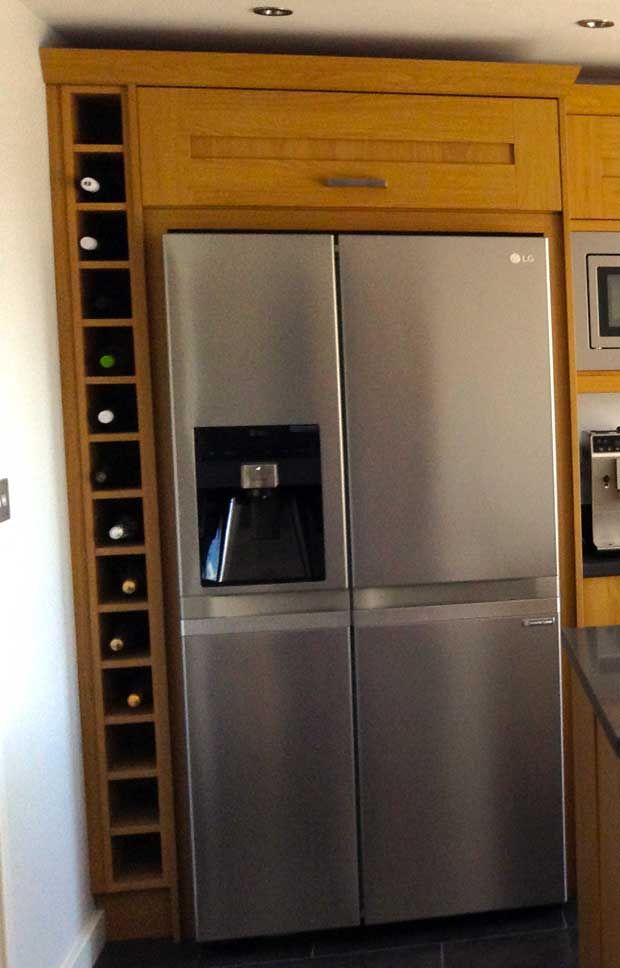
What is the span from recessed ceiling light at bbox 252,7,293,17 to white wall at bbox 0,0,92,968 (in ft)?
1.82

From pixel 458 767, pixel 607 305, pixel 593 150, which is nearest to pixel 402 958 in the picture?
pixel 458 767

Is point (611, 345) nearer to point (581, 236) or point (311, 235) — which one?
point (581, 236)

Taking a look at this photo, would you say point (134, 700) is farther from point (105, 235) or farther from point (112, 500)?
point (105, 235)

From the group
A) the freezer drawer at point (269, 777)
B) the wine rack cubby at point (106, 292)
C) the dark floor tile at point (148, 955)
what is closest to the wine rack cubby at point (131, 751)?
the freezer drawer at point (269, 777)

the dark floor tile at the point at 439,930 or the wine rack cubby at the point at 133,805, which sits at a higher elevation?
the wine rack cubby at the point at 133,805

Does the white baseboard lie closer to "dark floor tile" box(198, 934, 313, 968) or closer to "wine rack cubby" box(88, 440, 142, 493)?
"dark floor tile" box(198, 934, 313, 968)

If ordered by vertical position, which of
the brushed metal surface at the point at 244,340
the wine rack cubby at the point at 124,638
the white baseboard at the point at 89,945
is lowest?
the white baseboard at the point at 89,945

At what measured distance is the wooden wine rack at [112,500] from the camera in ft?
7.94

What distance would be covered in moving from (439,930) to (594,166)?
2176 millimetres

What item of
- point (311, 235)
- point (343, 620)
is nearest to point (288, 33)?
point (311, 235)

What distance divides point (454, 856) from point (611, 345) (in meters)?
1.49

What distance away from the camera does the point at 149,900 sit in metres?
2.56

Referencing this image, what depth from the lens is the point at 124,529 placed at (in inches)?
96.1

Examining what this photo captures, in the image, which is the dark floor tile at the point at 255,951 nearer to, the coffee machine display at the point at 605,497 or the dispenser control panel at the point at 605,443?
the coffee machine display at the point at 605,497
